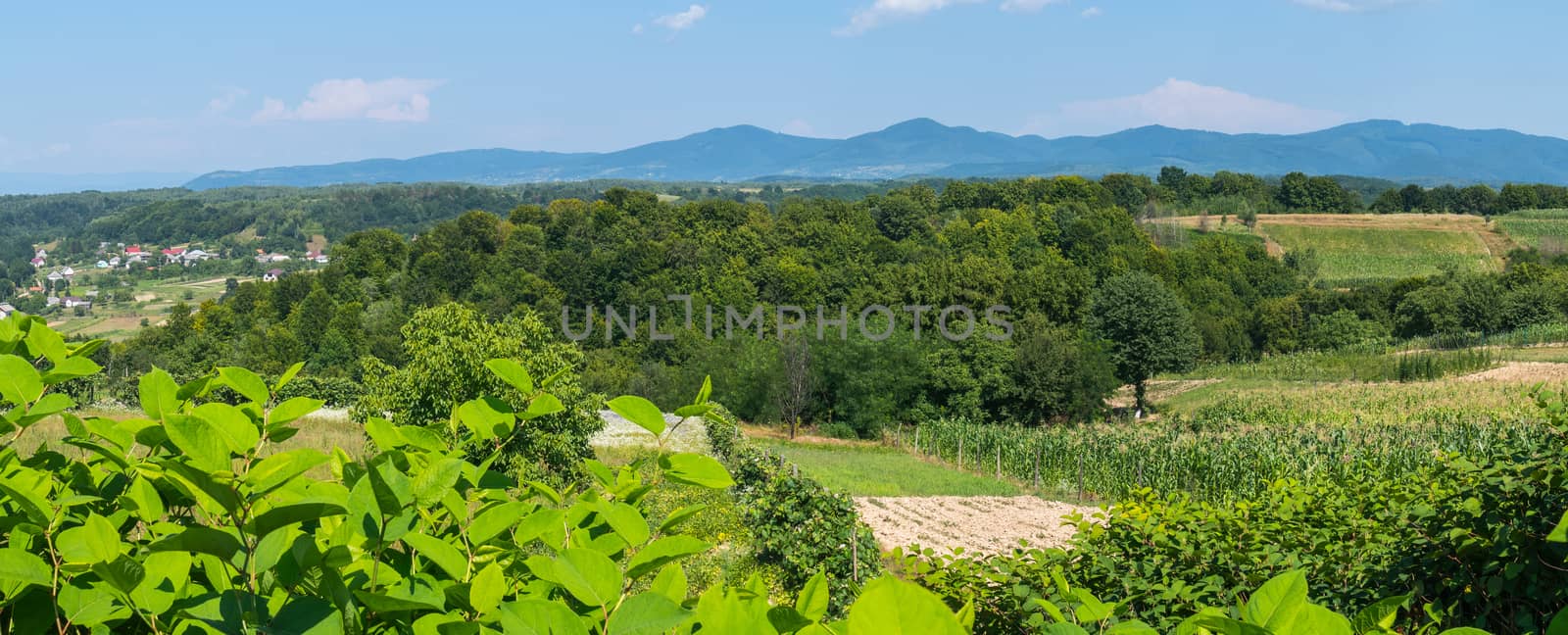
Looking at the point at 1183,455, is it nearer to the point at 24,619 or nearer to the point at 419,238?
the point at 24,619

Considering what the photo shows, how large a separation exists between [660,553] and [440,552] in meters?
0.24

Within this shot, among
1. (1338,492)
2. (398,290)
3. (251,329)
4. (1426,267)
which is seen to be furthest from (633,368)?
(1426,267)

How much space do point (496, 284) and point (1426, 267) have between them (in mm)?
68509

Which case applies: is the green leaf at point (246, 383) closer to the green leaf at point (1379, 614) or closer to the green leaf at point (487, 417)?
the green leaf at point (487, 417)

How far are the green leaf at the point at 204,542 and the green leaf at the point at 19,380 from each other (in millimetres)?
576

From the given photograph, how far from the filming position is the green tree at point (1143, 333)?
41.8 m

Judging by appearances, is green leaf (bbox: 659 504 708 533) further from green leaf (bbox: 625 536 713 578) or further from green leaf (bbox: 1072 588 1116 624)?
green leaf (bbox: 1072 588 1116 624)

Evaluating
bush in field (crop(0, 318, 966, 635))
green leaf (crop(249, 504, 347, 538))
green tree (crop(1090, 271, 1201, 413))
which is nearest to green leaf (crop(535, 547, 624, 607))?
bush in field (crop(0, 318, 966, 635))

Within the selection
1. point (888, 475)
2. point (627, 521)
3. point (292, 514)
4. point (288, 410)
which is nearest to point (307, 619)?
point (292, 514)

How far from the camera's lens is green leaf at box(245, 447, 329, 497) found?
1.02m

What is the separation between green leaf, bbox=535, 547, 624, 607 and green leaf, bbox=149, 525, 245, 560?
310mm

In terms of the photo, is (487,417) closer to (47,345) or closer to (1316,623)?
(47,345)

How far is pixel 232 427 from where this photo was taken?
3.37 ft

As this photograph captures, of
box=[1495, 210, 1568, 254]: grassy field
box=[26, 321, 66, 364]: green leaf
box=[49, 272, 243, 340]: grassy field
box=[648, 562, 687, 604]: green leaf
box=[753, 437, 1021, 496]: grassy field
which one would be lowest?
box=[49, 272, 243, 340]: grassy field
